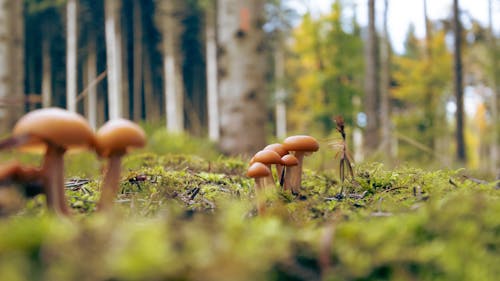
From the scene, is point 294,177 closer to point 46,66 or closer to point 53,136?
point 53,136

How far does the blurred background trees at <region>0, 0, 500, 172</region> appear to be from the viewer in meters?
5.12

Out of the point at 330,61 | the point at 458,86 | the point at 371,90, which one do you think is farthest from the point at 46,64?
the point at 458,86

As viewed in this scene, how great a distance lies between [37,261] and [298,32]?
45.4ft

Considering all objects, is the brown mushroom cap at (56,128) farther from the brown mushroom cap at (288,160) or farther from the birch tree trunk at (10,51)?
the birch tree trunk at (10,51)

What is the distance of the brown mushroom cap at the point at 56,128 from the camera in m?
0.90

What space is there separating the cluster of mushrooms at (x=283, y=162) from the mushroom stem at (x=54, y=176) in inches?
22.7

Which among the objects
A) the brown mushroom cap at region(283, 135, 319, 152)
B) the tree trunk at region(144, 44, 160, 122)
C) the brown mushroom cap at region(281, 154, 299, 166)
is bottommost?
the brown mushroom cap at region(281, 154, 299, 166)

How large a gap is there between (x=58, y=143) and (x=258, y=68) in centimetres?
440

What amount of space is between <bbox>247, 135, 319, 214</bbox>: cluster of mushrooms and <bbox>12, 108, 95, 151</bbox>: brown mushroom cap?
1.92ft

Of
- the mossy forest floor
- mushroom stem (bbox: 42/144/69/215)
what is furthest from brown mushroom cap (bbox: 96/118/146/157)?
the mossy forest floor

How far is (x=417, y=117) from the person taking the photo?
14.7 m

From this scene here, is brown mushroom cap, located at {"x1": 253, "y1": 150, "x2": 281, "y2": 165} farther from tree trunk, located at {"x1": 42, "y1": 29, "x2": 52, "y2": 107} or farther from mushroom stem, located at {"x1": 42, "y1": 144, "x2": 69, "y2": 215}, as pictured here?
tree trunk, located at {"x1": 42, "y1": 29, "x2": 52, "y2": 107}

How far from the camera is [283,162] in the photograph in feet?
4.93

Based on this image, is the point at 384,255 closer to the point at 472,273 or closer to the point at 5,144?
the point at 472,273
